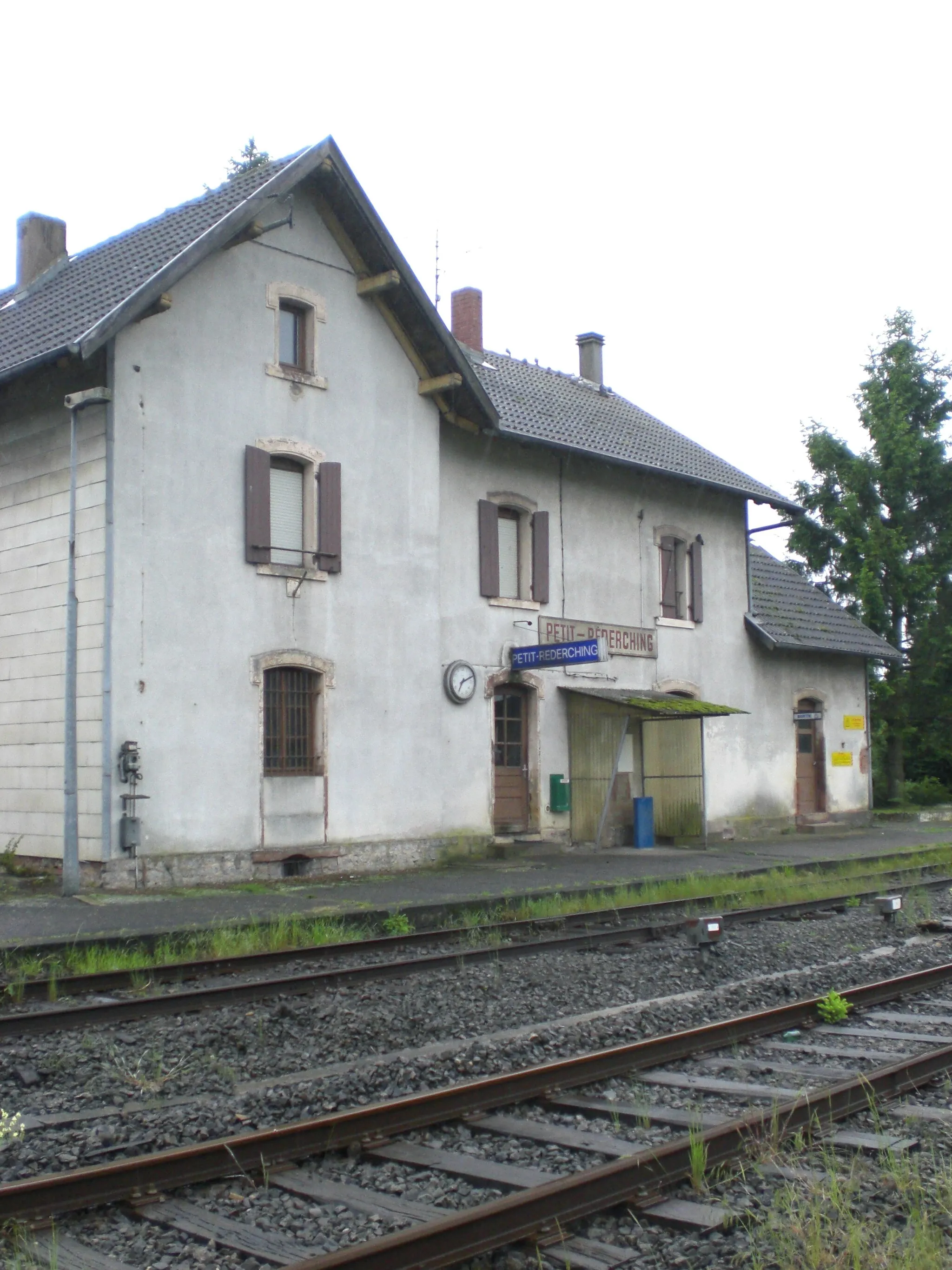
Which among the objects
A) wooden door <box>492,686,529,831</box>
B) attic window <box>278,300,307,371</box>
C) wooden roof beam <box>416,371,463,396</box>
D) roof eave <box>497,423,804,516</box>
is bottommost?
wooden door <box>492,686,529,831</box>

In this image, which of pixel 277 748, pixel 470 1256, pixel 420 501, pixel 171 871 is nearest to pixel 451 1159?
pixel 470 1256

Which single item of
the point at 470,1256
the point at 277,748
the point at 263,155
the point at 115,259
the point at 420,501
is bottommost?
the point at 470,1256

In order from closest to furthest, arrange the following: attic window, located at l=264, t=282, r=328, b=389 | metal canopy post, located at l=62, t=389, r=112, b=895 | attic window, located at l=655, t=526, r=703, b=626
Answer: metal canopy post, located at l=62, t=389, r=112, b=895 < attic window, located at l=264, t=282, r=328, b=389 < attic window, located at l=655, t=526, r=703, b=626

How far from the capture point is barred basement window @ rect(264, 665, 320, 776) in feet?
54.4

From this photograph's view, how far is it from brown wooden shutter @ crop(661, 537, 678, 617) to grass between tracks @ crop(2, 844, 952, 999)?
5987 millimetres

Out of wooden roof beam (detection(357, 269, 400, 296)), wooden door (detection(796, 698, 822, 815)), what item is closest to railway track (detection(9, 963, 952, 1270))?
wooden roof beam (detection(357, 269, 400, 296))

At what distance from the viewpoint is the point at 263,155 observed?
120 ft

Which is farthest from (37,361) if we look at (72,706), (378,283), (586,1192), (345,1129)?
(586,1192)

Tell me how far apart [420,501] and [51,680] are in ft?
18.8

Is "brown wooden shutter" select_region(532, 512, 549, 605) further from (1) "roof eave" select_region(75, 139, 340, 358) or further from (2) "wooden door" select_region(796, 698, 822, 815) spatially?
(2) "wooden door" select_region(796, 698, 822, 815)

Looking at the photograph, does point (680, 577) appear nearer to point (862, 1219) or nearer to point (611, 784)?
point (611, 784)

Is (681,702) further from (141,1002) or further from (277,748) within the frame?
(141,1002)

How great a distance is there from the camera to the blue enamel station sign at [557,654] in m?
18.2

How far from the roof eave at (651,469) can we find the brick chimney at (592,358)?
14.2 ft
